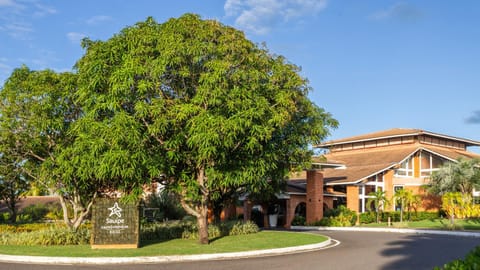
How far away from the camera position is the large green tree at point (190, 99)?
19250mm

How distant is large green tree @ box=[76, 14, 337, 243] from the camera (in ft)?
63.2

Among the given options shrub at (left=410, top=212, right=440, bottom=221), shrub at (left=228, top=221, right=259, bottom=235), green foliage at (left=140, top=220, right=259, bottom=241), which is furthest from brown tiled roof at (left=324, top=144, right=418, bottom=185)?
green foliage at (left=140, top=220, right=259, bottom=241)

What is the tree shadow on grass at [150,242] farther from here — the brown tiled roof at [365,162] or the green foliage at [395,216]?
the brown tiled roof at [365,162]

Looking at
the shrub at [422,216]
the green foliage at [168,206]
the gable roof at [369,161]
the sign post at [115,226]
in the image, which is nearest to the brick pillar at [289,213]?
the gable roof at [369,161]

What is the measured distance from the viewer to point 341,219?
36.6 metres

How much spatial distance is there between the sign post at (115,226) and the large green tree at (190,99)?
150 cm

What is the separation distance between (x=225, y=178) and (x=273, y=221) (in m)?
18.4

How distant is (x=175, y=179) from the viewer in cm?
2303

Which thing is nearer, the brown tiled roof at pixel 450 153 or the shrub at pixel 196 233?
the shrub at pixel 196 233

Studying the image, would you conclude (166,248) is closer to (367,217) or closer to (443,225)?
(443,225)

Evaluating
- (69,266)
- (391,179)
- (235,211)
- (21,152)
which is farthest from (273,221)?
(69,266)

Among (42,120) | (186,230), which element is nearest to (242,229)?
(186,230)

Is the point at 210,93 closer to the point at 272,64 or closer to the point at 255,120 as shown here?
the point at 255,120

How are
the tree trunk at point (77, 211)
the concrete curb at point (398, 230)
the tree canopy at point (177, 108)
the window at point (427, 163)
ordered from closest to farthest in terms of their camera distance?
the tree canopy at point (177, 108) < the tree trunk at point (77, 211) < the concrete curb at point (398, 230) < the window at point (427, 163)
